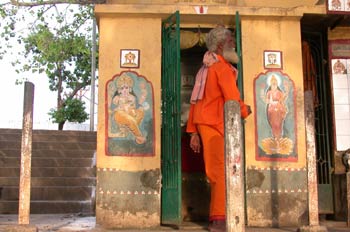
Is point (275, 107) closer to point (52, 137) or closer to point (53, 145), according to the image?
point (53, 145)

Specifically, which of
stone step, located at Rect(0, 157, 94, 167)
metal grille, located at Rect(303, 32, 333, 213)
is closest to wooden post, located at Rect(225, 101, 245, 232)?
metal grille, located at Rect(303, 32, 333, 213)

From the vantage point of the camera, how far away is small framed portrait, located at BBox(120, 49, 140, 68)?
6422 millimetres

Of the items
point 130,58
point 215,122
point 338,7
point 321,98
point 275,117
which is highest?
point 338,7

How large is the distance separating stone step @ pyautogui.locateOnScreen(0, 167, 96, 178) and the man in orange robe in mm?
4843

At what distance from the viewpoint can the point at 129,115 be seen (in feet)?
20.7

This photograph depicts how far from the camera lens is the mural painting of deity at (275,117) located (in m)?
6.49

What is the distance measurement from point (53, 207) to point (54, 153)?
259cm

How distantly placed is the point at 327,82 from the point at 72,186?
5.04 meters

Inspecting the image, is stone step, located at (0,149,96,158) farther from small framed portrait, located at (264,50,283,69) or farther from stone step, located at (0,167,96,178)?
small framed portrait, located at (264,50,283,69)

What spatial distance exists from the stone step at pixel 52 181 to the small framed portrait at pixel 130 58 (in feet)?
12.7

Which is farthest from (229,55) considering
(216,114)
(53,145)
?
(53,145)

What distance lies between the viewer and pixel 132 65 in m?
6.42

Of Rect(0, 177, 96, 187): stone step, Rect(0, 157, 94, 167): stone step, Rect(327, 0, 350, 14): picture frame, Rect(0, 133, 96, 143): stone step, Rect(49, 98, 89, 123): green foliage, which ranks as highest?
Rect(49, 98, 89, 123): green foliage

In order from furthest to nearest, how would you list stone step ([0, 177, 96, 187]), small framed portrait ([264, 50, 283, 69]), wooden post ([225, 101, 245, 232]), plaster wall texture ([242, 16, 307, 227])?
stone step ([0, 177, 96, 187]) < small framed portrait ([264, 50, 283, 69]) < plaster wall texture ([242, 16, 307, 227]) < wooden post ([225, 101, 245, 232])
